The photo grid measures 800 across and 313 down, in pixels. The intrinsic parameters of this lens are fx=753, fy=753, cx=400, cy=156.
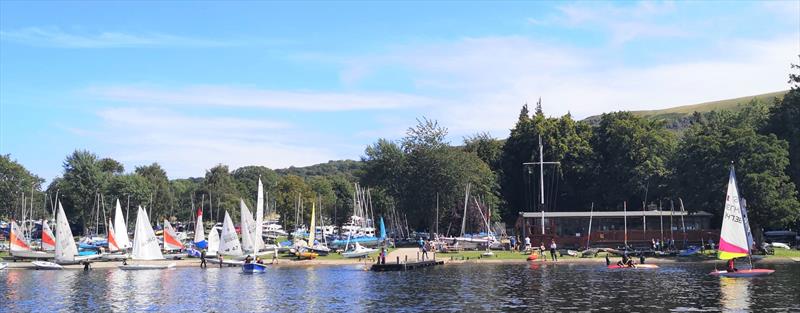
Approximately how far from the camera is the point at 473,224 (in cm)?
11312

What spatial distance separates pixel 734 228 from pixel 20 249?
3138 inches

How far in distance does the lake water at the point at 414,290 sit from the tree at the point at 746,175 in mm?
8726

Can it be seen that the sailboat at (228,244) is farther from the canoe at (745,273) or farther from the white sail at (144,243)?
the canoe at (745,273)

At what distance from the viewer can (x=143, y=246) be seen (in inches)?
3184

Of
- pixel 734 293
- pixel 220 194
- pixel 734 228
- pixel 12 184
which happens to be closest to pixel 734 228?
pixel 734 228

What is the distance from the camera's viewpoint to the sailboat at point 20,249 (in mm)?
89125

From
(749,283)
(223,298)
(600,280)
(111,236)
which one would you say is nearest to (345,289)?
(223,298)

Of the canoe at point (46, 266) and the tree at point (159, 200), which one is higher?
the tree at point (159, 200)

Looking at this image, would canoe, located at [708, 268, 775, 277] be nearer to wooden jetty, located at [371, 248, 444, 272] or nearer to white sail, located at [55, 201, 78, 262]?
wooden jetty, located at [371, 248, 444, 272]

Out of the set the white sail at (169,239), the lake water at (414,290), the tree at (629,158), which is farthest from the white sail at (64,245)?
the tree at (629,158)

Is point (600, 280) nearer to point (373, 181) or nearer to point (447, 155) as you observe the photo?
point (447, 155)

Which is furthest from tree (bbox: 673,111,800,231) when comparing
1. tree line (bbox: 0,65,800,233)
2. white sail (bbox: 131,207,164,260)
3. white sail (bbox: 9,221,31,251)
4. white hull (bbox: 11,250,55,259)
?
white sail (bbox: 9,221,31,251)

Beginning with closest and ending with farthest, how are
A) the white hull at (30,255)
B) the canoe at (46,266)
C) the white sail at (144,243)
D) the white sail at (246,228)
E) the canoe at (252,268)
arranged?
1. the canoe at (252,268)
2. the white sail at (144,243)
3. the canoe at (46,266)
4. the white sail at (246,228)
5. the white hull at (30,255)

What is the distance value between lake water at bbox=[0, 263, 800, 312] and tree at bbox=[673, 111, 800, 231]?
8726 millimetres
